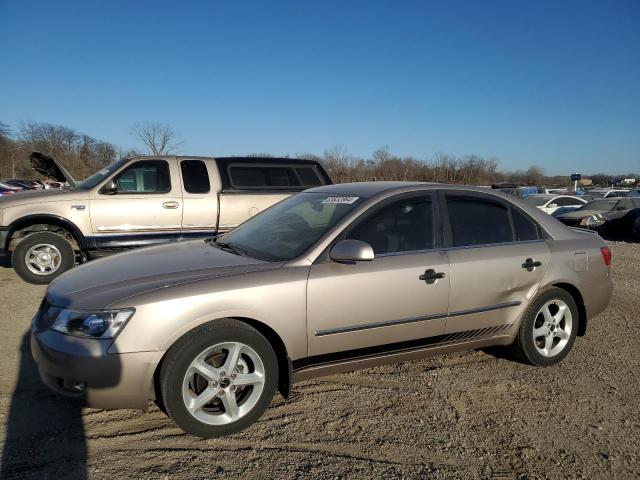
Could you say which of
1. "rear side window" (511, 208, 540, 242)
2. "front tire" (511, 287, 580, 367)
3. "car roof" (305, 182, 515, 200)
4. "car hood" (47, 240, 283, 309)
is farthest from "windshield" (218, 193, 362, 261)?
"front tire" (511, 287, 580, 367)

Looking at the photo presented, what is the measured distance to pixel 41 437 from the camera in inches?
111

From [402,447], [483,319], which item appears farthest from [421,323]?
[402,447]

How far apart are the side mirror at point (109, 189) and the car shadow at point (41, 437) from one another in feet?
12.3

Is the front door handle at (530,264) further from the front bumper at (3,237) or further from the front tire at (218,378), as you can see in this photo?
the front bumper at (3,237)

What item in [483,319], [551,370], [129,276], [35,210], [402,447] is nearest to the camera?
[402,447]

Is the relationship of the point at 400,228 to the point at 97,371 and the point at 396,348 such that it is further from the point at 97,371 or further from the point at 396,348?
the point at 97,371

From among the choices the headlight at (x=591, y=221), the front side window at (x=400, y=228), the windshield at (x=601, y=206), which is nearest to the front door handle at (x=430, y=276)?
the front side window at (x=400, y=228)

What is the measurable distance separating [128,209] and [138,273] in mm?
4128

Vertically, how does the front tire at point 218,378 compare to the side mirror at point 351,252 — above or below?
below

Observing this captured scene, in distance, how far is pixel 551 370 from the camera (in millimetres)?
4016

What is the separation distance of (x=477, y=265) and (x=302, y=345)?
5.07 feet

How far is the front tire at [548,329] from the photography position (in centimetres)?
394

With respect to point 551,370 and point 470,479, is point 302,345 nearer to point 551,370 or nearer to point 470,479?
point 470,479

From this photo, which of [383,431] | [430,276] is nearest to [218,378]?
[383,431]
